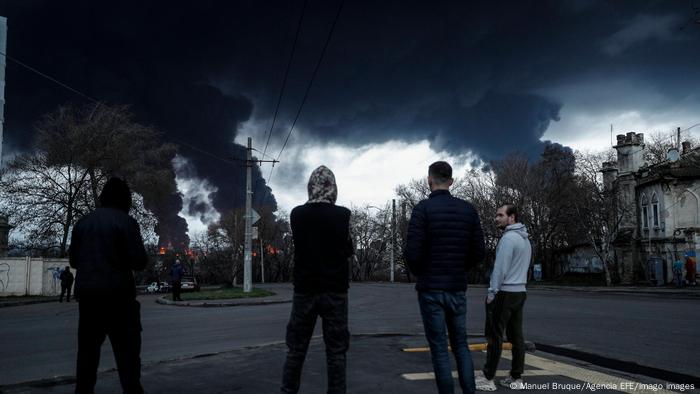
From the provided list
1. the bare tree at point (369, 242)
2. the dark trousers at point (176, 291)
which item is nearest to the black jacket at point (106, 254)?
the dark trousers at point (176, 291)

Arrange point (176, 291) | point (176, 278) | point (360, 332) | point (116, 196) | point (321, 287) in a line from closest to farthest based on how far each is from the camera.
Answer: point (321, 287)
point (116, 196)
point (360, 332)
point (176, 291)
point (176, 278)

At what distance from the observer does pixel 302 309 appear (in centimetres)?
441

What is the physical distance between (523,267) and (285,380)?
269 cm

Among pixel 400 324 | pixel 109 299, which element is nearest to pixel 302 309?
pixel 109 299

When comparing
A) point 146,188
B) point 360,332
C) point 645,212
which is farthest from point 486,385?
point 645,212

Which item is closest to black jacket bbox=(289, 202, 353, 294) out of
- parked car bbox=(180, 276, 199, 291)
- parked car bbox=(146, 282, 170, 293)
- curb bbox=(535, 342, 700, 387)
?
curb bbox=(535, 342, 700, 387)

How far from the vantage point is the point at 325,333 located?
4.41 metres

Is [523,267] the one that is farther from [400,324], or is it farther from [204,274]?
[204,274]

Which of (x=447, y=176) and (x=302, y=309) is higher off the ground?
(x=447, y=176)

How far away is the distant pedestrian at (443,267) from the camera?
183 inches

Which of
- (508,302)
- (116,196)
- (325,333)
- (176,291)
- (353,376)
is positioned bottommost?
(176,291)

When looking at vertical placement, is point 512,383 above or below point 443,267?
below

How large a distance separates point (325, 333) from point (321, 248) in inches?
26.5

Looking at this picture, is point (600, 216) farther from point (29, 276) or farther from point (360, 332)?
point (29, 276)
